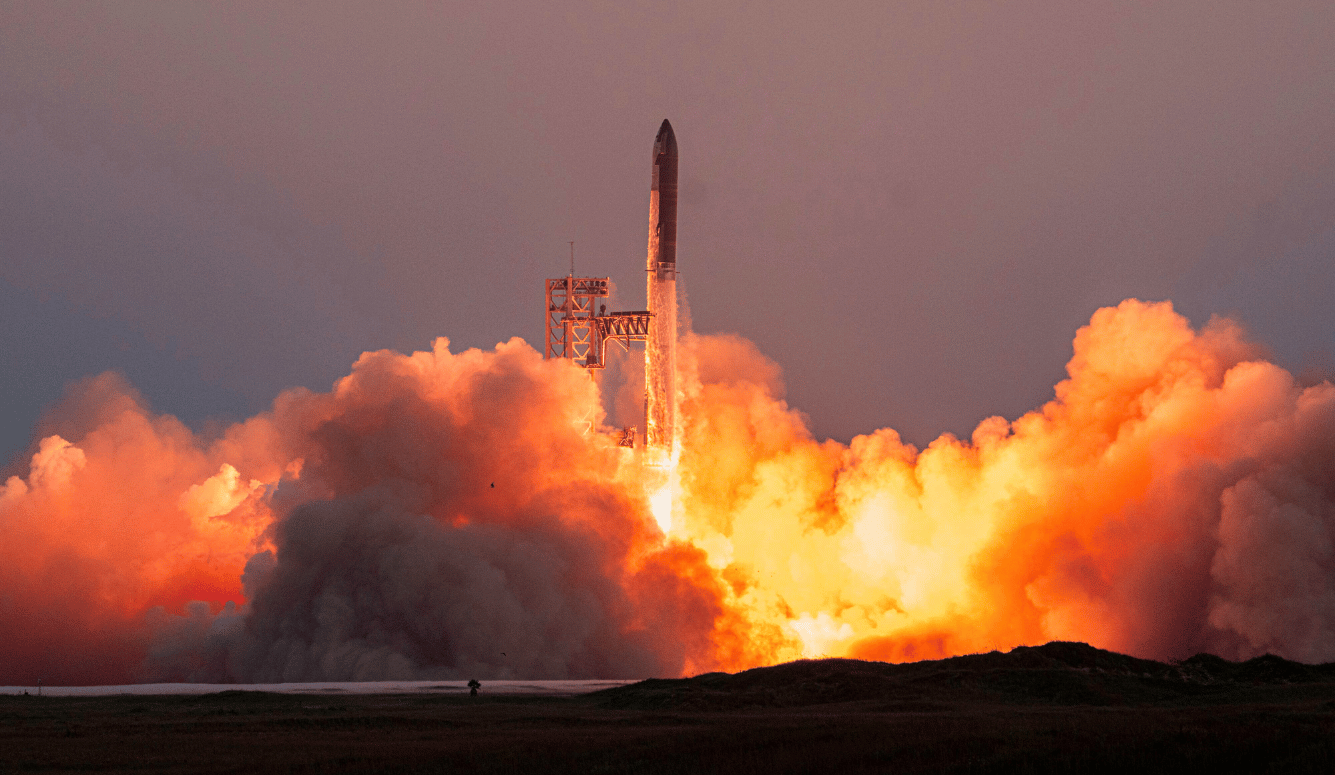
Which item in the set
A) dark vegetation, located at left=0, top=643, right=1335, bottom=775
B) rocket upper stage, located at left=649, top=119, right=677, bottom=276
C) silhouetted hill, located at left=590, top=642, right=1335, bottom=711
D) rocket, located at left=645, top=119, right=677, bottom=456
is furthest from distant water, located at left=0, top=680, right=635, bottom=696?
rocket upper stage, located at left=649, top=119, right=677, bottom=276

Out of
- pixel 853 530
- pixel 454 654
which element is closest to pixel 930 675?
pixel 454 654

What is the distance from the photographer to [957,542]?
8919cm

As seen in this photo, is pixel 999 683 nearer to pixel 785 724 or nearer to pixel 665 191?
pixel 785 724

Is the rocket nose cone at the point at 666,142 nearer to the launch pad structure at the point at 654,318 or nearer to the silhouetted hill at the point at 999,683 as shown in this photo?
the launch pad structure at the point at 654,318

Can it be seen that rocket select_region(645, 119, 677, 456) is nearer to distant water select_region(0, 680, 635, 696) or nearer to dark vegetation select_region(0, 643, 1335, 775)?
distant water select_region(0, 680, 635, 696)

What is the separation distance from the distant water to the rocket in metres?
21.7

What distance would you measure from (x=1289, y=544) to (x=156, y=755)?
52.1 meters

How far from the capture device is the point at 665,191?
3529 inches

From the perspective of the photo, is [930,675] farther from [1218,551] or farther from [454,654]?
[454,654]

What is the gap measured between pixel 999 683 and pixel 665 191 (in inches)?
1539

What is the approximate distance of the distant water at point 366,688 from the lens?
2601 inches

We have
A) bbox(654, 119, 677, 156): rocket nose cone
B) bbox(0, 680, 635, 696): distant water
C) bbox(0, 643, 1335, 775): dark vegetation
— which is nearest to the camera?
bbox(0, 643, 1335, 775): dark vegetation

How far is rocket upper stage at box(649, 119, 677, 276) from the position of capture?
3529 inches

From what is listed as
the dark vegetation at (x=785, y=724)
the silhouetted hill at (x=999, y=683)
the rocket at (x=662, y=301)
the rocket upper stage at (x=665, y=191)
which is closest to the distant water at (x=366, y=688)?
the dark vegetation at (x=785, y=724)
